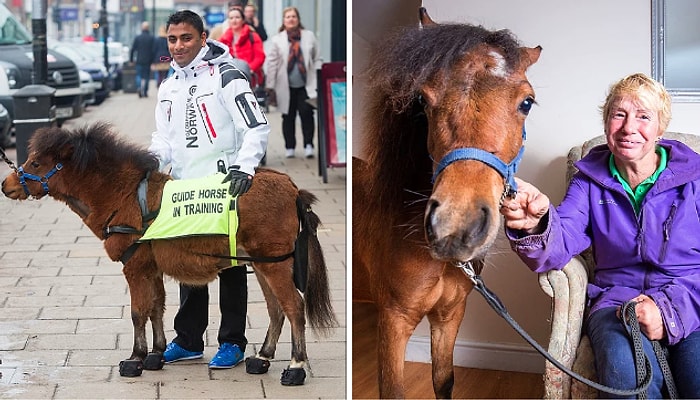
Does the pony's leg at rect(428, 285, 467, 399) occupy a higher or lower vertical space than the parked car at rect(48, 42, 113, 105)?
lower

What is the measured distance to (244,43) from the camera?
2.64 m

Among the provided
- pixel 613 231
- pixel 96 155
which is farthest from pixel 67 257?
pixel 613 231

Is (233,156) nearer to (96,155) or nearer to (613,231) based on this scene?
(96,155)

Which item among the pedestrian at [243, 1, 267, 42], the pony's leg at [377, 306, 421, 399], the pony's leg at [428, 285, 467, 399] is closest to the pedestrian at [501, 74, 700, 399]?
the pony's leg at [428, 285, 467, 399]

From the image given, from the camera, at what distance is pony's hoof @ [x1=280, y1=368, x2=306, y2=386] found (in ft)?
7.09

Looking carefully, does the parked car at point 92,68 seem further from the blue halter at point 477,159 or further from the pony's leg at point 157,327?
the blue halter at point 477,159

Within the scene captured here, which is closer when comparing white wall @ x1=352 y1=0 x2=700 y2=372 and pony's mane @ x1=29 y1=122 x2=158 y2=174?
pony's mane @ x1=29 y1=122 x2=158 y2=174

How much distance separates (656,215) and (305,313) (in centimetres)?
95

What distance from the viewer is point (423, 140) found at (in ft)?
5.17

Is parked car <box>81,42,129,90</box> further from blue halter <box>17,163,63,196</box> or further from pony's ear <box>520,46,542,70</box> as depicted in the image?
pony's ear <box>520,46,542,70</box>

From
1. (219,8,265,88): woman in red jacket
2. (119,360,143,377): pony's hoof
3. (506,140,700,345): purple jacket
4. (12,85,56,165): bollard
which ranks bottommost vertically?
(119,360,143,377): pony's hoof

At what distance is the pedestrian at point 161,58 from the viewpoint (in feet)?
6.54

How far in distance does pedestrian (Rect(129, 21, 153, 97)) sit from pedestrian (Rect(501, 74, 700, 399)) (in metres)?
1.01

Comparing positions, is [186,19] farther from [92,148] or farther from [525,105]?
[525,105]
